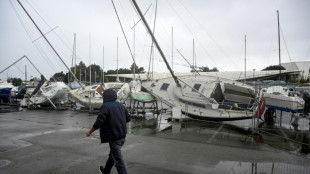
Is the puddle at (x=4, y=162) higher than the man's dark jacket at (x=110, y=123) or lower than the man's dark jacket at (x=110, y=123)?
lower

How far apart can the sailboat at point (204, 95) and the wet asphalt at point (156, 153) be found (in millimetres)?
3311

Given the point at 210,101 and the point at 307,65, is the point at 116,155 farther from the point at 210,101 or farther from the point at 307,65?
the point at 307,65

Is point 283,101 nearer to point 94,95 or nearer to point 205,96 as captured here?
point 205,96

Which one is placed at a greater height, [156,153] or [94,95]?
[94,95]

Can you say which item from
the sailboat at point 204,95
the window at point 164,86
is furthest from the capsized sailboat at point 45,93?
the window at point 164,86

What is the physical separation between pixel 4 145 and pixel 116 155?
5399 millimetres

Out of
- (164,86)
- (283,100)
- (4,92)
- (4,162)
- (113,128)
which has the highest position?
(164,86)

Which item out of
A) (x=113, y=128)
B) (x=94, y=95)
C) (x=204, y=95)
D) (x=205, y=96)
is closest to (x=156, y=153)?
(x=113, y=128)

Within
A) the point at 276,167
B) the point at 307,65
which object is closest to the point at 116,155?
the point at 276,167

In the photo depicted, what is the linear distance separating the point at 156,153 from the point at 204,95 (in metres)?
7.69

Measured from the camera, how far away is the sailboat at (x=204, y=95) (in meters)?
12.7

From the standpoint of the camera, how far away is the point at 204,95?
13.5 m

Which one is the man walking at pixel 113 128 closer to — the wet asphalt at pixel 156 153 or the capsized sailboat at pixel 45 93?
the wet asphalt at pixel 156 153

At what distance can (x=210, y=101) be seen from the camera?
1311 centimetres
